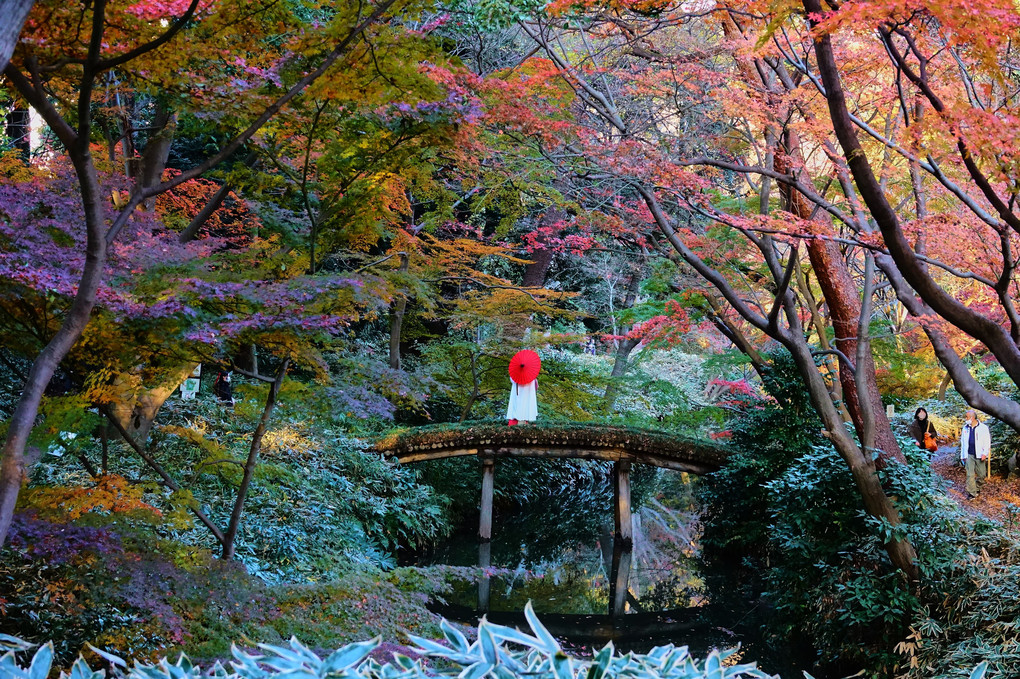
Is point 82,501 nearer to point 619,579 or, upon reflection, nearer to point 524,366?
point 524,366

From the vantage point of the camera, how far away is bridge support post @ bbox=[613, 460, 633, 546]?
1238 cm

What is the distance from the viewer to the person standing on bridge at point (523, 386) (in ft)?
38.2

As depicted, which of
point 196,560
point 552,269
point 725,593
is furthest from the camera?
point 552,269

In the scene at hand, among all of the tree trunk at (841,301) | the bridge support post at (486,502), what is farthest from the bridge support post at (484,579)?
the tree trunk at (841,301)

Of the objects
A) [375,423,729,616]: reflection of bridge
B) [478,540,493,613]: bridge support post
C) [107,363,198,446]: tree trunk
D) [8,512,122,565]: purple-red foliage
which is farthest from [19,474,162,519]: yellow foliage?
[375,423,729,616]: reflection of bridge

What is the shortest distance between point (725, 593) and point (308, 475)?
5.57m

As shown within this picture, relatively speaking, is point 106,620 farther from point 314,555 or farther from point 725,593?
point 725,593

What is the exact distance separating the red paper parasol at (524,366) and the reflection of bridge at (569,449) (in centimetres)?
81

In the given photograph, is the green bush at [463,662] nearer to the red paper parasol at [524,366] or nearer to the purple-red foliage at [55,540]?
the purple-red foliage at [55,540]

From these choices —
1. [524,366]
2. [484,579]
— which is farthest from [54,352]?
[524,366]

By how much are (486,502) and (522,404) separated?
168 centimetres

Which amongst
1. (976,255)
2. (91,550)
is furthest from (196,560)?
(976,255)

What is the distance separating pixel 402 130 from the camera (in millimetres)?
5543

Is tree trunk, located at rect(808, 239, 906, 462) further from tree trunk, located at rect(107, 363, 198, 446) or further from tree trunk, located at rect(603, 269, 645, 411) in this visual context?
tree trunk, located at rect(603, 269, 645, 411)
